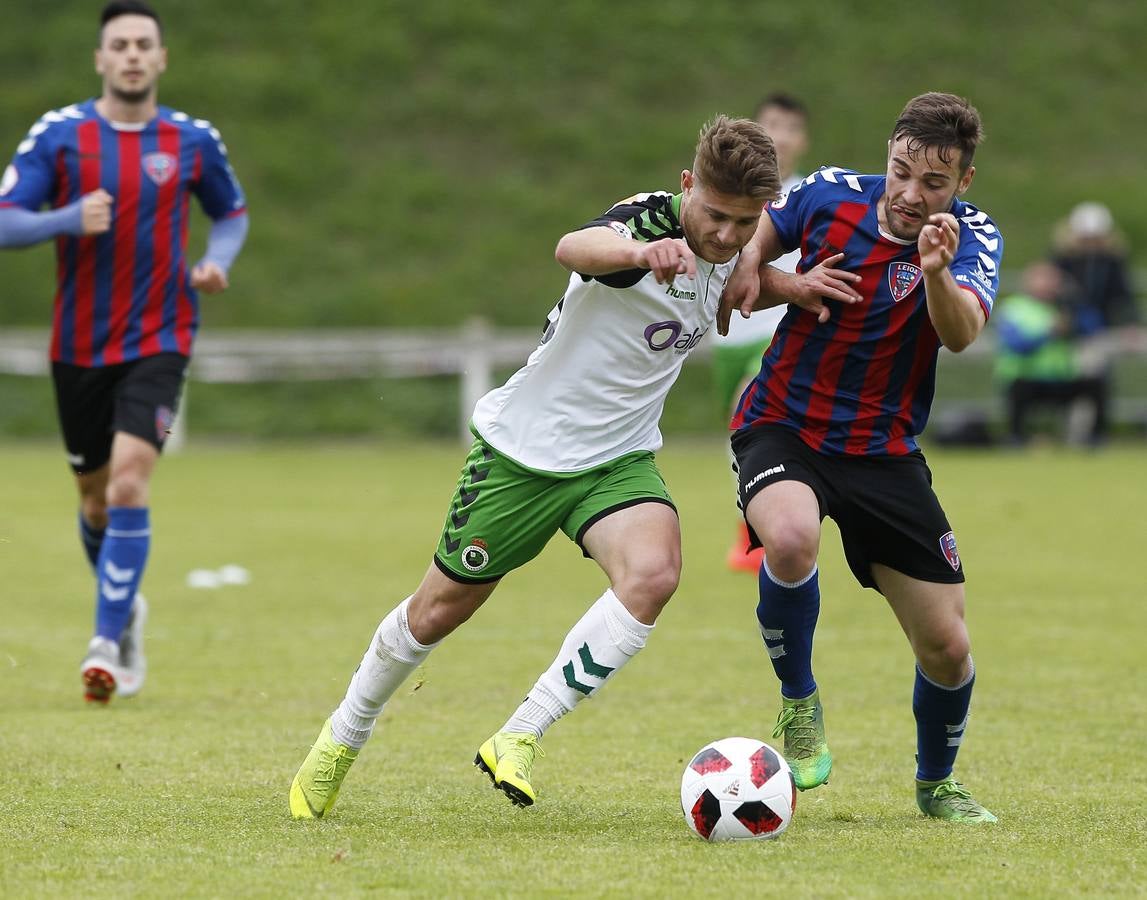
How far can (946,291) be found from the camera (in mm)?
4559

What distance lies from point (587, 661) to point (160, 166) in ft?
11.9

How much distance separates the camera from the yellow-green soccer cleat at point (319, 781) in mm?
4828

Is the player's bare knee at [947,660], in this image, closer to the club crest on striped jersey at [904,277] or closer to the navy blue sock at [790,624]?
the navy blue sock at [790,624]

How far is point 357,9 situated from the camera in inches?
1077

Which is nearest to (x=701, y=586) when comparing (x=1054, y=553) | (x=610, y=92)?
(x=1054, y=553)

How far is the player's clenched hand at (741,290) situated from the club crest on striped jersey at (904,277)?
0.38 metres

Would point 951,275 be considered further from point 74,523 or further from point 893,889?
point 74,523

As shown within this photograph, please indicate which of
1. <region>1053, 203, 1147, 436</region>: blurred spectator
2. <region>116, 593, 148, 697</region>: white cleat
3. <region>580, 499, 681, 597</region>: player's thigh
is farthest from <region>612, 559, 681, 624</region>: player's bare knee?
<region>1053, 203, 1147, 436</region>: blurred spectator

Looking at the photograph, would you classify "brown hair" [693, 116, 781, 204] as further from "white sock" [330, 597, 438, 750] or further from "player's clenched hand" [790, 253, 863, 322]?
"white sock" [330, 597, 438, 750]

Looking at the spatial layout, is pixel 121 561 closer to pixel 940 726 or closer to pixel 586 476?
pixel 586 476

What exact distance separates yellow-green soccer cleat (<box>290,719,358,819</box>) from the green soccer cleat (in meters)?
1.22

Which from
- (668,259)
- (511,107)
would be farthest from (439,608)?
(511,107)

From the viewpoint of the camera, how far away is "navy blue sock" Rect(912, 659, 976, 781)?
4.98m

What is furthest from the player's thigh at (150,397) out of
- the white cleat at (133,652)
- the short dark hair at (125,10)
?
the short dark hair at (125,10)
